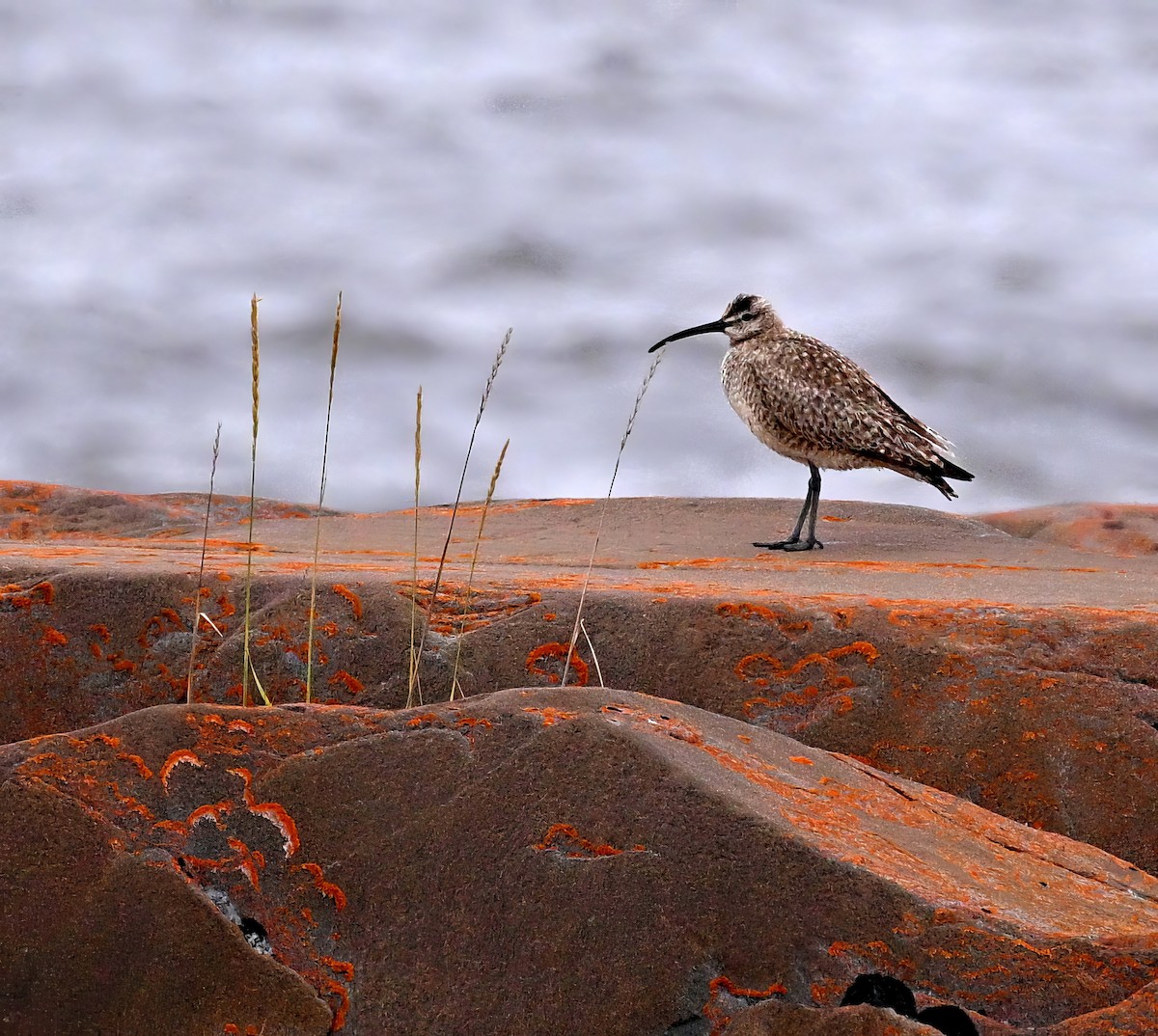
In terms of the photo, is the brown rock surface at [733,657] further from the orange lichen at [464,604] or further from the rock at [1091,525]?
the rock at [1091,525]

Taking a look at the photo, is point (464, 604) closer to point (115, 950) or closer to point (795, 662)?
point (795, 662)

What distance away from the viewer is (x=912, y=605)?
379cm

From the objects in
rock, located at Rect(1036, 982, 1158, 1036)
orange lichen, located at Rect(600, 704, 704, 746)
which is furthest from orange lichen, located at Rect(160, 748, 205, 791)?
rock, located at Rect(1036, 982, 1158, 1036)

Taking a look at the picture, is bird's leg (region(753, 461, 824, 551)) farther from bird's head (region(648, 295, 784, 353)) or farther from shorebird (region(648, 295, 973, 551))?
bird's head (region(648, 295, 784, 353))

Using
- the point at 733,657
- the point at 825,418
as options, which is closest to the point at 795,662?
the point at 733,657

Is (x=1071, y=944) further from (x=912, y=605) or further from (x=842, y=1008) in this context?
(x=912, y=605)

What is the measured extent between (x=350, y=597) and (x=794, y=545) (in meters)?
3.20

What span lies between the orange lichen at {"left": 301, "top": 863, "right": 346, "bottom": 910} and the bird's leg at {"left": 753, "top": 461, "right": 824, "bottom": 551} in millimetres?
4321

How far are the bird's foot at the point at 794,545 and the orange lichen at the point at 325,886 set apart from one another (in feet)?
14.2

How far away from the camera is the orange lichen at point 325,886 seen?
2.12m

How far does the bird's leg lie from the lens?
6.33 m

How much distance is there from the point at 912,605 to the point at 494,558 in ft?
7.22

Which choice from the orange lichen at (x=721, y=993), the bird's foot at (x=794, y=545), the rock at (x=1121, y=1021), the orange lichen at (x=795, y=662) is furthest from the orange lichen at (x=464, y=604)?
the bird's foot at (x=794, y=545)

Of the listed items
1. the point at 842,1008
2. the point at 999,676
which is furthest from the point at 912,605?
the point at 842,1008
